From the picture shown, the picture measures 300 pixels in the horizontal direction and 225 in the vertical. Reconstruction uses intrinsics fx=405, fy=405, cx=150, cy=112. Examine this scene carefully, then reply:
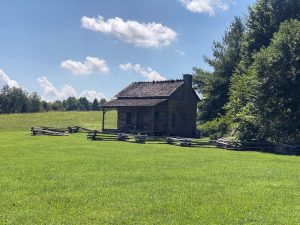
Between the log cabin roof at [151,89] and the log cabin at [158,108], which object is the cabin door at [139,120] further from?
the log cabin roof at [151,89]

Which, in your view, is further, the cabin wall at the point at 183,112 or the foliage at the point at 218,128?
the cabin wall at the point at 183,112

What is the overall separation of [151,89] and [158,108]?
381 centimetres

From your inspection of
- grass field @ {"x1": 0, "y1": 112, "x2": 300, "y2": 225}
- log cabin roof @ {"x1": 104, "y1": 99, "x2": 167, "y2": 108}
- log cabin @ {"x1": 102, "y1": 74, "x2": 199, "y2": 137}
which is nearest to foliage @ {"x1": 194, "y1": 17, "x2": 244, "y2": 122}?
log cabin @ {"x1": 102, "y1": 74, "x2": 199, "y2": 137}

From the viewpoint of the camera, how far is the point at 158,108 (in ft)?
154

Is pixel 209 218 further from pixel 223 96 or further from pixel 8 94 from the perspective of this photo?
pixel 8 94

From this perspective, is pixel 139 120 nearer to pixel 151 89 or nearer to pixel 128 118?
pixel 128 118

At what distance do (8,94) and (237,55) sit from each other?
111071 millimetres

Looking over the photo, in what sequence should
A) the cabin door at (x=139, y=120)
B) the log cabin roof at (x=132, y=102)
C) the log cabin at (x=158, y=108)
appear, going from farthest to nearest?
the cabin door at (x=139, y=120) < the log cabin at (x=158, y=108) < the log cabin roof at (x=132, y=102)

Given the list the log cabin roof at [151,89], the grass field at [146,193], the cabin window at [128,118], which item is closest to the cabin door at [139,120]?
the cabin window at [128,118]

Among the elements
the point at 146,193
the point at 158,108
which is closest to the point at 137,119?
the point at 158,108

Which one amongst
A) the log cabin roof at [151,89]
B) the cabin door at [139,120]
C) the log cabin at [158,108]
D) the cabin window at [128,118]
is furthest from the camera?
the cabin window at [128,118]

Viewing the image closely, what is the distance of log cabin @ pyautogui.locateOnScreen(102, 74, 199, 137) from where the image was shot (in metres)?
46.5

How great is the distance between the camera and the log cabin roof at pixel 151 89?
47.8 m

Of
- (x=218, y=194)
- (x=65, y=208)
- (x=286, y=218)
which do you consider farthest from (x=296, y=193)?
(x=65, y=208)
